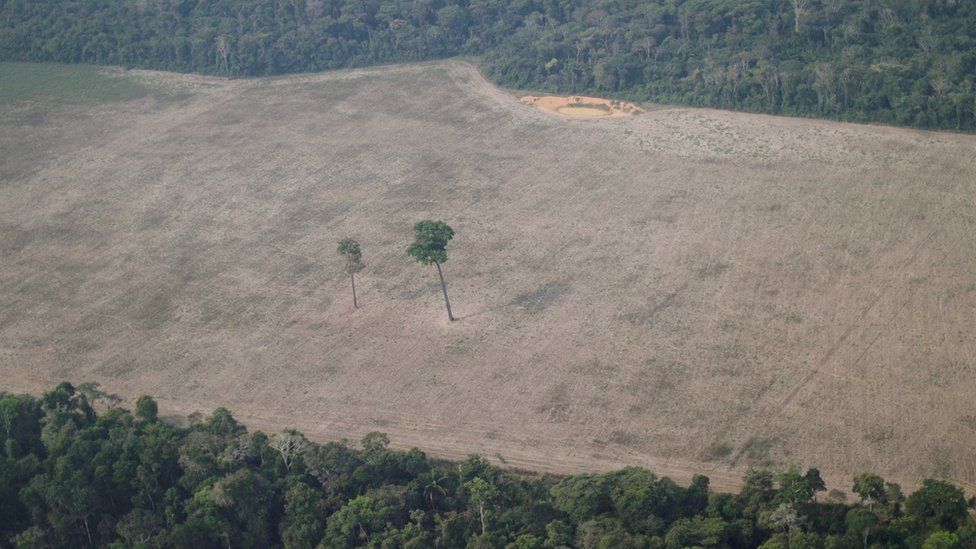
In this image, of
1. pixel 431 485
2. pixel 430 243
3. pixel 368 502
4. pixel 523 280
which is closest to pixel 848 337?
pixel 523 280

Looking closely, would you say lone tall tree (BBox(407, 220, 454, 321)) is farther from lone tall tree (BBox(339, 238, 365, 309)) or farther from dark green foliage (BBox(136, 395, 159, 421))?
dark green foliage (BBox(136, 395, 159, 421))

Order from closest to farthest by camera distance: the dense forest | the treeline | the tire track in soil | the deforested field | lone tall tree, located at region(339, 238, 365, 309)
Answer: the treeline
the deforested field
the tire track in soil
lone tall tree, located at region(339, 238, 365, 309)
the dense forest

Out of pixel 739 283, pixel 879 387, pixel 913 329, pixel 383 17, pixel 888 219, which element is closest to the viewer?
pixel 879 387

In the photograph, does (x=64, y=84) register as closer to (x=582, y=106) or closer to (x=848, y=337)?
(x=582, y=106)

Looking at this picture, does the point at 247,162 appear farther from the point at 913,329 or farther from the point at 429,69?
the point at 913,329

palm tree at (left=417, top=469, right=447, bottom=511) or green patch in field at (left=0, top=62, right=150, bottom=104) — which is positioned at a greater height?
green patch in field at (left=0, top=62, right=150, bottom=104)

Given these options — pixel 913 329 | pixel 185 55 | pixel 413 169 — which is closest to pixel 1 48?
pixel 185 55

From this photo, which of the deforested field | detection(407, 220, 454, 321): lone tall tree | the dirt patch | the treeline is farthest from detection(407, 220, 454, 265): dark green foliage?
the dirt patch
